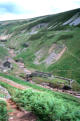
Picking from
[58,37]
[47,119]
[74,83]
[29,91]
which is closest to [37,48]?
[58,37]

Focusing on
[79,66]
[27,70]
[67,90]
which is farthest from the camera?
[27,70]

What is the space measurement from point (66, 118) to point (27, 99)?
6.51m

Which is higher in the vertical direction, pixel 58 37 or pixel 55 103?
pixel 58 37

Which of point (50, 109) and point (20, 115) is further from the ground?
point (50, 109)

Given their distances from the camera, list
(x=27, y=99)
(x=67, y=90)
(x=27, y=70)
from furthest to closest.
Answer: (x=27, y=70) → (x=67, y=90) → (x=27, y=99)

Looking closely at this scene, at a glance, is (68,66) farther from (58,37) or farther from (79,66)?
(58,37)

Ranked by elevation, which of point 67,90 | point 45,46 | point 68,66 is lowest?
point 67,90

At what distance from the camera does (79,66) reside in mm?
69500

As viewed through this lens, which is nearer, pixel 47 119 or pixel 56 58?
pixel 47 119

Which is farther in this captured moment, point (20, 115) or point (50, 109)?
point (20, 115)

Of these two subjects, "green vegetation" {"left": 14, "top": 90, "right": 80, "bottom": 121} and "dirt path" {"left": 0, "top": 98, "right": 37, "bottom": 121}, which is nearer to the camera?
"green vegetation" {"left": 14, "top": 90, "right": 80, "bottom": 121}

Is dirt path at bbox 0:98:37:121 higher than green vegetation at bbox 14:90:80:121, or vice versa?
green vegetation at bbox 14:90:80:121

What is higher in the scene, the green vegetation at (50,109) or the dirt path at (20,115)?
the green vegetation at (50,109)

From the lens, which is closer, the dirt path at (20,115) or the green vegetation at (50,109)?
the green vegetation at (50,109)
